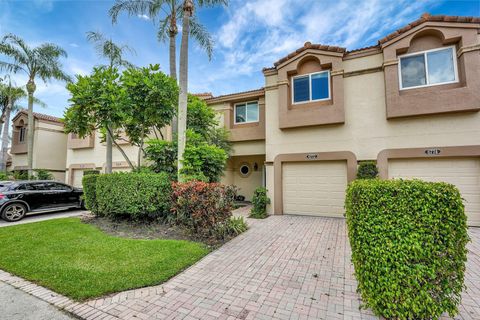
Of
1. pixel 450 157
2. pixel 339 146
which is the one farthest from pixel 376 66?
pixel 450 157

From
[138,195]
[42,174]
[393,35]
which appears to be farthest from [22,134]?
[393,35]

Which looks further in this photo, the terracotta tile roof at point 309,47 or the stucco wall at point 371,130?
the terracotta tile roof at point 309,47

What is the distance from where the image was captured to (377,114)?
8.77 m

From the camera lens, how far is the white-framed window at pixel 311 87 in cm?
977

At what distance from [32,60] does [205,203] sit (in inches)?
736

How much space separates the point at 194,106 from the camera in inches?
444

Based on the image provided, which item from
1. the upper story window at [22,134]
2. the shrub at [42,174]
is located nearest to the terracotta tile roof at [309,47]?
the shrub at [42,174]

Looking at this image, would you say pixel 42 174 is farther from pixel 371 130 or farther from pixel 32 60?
pixel 371 130

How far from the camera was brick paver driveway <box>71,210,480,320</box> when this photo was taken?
10.3 feet

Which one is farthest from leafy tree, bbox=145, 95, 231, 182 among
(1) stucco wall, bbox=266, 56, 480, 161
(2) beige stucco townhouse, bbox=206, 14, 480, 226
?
(1) stucco wall, bbox=266, 56, 480, 161

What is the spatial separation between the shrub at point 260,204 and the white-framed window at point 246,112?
472 centimetres

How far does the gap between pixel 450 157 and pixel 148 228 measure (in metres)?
11.2

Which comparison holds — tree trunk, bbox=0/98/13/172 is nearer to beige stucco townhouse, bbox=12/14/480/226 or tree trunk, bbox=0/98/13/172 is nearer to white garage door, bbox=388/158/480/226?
beige stucco townhouse, bbox=12/14/480/226

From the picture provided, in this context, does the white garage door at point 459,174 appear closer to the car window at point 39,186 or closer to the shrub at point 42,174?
the car window at point 39,186
